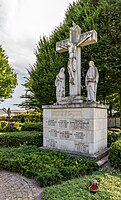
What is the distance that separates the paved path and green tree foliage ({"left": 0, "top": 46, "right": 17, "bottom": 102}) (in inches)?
644

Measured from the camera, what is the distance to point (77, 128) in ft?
22.8

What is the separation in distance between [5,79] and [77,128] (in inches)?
622

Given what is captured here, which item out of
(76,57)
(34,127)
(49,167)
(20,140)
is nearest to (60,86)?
(76,57)

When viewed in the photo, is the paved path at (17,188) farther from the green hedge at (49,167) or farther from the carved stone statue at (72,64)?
the carved stone statue at (72,64)

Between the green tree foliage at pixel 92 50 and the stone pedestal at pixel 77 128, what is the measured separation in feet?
18.7

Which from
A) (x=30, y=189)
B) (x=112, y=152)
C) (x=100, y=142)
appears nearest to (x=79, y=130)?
(x=100, y=142)

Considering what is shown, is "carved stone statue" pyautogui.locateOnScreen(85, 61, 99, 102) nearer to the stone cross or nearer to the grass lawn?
the stone cross

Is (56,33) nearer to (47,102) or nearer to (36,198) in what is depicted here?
(47,102)

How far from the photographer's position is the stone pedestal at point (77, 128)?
6613 mm

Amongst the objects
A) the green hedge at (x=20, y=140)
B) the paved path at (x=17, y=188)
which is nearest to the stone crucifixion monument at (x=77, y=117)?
the green hedge at (x=20, y=140)

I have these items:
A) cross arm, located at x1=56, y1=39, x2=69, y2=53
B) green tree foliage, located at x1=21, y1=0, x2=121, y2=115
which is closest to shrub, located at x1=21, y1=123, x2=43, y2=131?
green tree foliage, located at x1=21, y1=0, x2=121, y2=115

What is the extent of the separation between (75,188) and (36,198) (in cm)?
79

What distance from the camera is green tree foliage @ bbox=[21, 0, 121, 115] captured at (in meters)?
12.5

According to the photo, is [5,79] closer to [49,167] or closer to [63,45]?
[63,45]
